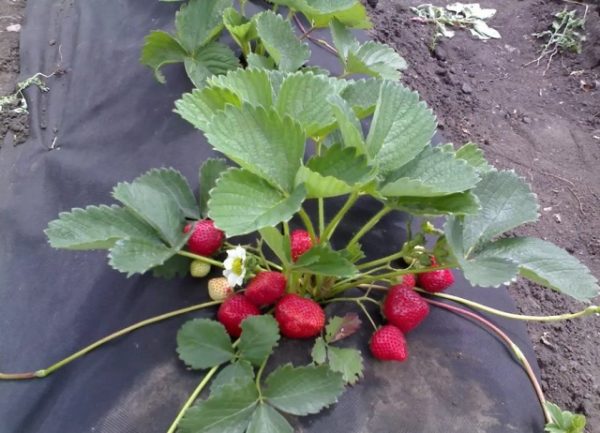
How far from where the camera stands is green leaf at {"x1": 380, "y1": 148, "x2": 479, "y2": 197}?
876 mm

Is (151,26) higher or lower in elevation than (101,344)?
higher

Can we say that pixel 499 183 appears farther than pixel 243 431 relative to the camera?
Yes

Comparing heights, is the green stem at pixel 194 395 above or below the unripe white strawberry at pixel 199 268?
below

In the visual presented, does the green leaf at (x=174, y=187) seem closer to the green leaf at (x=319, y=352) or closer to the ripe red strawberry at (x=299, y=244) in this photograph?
the ripe red strawberry at (x=299, y=244)

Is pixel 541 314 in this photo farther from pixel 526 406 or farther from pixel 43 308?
pixel 43 308

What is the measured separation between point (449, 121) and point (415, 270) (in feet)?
3.77

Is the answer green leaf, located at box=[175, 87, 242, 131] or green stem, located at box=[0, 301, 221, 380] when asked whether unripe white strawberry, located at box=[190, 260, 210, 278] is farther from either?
green leaf, located at box=[175, 87, 242, 131]

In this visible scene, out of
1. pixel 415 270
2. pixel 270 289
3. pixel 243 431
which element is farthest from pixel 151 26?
pixel 243 431

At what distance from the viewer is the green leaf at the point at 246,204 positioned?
0.83 m

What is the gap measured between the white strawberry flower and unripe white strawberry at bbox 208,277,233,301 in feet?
0.34

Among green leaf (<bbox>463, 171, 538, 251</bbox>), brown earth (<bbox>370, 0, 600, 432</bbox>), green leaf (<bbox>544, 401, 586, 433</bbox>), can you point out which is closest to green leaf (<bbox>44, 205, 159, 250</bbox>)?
green leaf (<bbox>463, 171, 538, 251</bbox>)

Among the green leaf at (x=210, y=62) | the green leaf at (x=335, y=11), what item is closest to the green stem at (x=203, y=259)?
the green leaf at (x=210, y=62)

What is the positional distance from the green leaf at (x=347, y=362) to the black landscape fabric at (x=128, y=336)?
0.05 meters

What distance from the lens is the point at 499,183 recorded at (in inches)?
42.8
